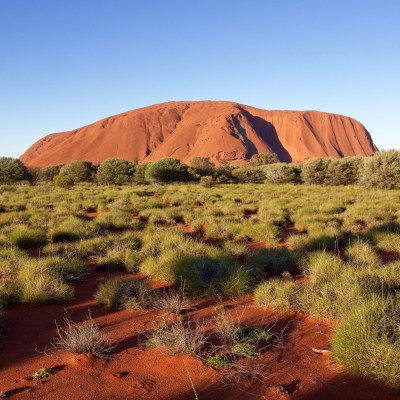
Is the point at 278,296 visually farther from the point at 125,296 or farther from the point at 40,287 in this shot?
the point at 40,287

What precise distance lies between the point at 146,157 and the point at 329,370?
114 m

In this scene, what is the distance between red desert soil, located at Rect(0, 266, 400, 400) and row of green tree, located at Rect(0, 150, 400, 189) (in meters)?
27.8

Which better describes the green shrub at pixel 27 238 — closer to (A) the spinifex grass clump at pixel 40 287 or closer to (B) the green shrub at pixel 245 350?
(A) the spinifex grass clump at pixel 40 287

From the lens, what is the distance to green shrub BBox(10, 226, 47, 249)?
1010 cm

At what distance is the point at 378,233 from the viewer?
406 inches

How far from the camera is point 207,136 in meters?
117

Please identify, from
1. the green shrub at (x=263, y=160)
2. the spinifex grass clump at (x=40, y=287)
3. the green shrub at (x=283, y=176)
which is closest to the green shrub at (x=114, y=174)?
the green shrub at (x=283, y=176)

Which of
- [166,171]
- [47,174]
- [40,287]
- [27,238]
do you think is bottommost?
[40,287]

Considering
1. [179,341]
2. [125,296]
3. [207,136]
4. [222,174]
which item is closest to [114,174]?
[222,174]

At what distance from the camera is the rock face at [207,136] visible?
11400 cm

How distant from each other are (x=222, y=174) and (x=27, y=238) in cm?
4316

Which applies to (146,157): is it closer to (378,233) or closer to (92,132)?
(92,132)

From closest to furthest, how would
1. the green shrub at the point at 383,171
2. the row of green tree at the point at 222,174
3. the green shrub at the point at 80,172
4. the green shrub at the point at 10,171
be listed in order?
the green shrub at the point at 383,171, the row of green tree at the point at 222,174, the green shrub at the point at 10,171, the green shrub at the point at 80,172

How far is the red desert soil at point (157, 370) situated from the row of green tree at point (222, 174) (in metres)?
27.8
